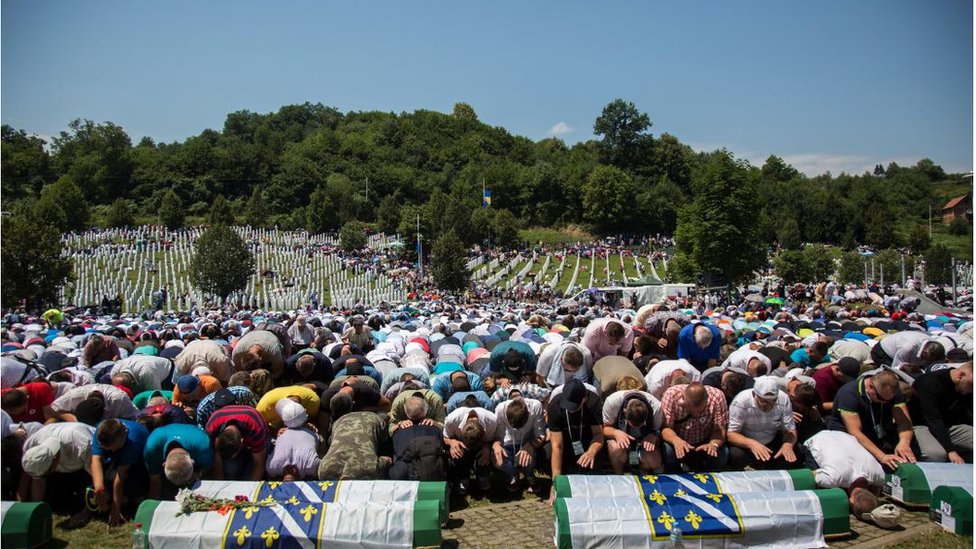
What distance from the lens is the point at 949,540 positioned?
231 inches

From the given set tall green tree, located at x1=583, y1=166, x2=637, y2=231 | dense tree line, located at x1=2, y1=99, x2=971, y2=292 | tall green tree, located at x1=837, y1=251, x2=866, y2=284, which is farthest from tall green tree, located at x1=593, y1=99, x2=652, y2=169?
tall green tree, located at x1=837, y1=251, x2=866, y2=284

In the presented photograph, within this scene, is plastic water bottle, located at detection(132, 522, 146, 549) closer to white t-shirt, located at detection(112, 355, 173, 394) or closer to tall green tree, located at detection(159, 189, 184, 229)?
white t-shirt, located at detection(112, 355, 173, 394)

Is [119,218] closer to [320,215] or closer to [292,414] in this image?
[320,215]

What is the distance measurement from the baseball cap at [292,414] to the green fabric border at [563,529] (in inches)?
111

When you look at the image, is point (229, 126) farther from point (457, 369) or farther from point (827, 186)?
point (457, 369)

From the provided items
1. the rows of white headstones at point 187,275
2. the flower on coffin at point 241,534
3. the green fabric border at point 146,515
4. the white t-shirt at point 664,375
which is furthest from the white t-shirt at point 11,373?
the rows of white headstones at point 187,275

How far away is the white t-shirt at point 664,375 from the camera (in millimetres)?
8023

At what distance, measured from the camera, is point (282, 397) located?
7.58 meters

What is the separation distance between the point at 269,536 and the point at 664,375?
455 centimetres

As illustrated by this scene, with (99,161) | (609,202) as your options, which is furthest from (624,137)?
(99,161)

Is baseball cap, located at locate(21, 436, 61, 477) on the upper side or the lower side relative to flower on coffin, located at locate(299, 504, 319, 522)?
upper

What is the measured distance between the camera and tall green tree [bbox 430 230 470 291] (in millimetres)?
44406

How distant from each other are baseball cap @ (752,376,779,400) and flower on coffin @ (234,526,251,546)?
16.0ft

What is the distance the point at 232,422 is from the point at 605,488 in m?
3.53
